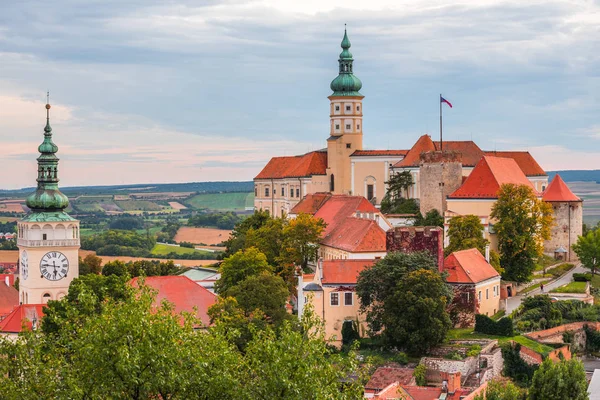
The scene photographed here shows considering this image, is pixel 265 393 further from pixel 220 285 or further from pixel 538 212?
pixel 538 212

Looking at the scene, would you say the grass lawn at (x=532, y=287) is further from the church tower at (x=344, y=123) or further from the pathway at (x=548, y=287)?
the church tower at (x=344, y=123)

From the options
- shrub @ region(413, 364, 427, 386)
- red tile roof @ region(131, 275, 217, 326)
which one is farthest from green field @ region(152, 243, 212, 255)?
shrub @ region(413, 364, 427, 386)

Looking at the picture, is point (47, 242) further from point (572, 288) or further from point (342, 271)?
point (572, 288)

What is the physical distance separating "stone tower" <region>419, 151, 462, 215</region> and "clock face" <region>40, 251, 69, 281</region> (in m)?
24.8

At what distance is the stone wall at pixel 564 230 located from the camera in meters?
81.8

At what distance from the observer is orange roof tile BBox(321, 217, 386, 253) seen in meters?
68.5

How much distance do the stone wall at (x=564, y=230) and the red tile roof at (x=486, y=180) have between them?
3288 millimetres

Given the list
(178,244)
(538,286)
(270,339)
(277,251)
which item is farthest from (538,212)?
(178,244)

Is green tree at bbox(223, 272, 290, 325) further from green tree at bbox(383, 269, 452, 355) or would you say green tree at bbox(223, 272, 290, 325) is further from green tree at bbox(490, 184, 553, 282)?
green tree at bbox(490, 184, 553, 282)

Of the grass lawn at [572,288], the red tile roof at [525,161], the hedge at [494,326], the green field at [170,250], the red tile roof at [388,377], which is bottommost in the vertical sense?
Answer: the red tile roof at [388,377]

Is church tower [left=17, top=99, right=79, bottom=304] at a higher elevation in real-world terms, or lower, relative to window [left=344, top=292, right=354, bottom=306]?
higher

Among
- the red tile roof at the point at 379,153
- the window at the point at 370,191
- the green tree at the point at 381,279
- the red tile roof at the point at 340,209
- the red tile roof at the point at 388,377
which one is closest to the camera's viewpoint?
the red tile roof at the point at 388,377

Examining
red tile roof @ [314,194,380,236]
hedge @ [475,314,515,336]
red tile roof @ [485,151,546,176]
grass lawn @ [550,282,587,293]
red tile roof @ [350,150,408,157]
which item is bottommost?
hedge @ [475,314,515,336]

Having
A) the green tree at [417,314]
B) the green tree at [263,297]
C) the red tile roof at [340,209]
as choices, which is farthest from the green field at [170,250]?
the green tree at [417,314]
